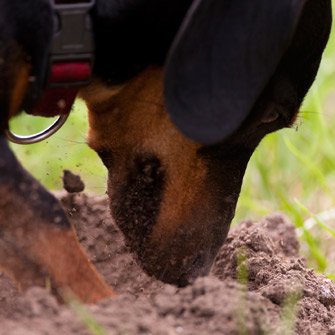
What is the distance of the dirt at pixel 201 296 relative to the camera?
2170mm

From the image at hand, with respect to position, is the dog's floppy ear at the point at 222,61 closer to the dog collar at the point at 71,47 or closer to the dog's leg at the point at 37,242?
the dog collar at the point at 71,47

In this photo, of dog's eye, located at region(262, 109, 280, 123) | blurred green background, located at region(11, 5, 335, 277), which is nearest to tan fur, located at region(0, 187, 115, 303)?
dog's eye, located at region(262, 109, 280, 123)

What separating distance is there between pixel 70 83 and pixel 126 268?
39.5 inches

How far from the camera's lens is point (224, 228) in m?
3.06

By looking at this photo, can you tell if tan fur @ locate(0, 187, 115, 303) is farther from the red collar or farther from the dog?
Result: the red collar

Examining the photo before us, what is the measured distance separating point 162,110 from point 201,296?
79cm

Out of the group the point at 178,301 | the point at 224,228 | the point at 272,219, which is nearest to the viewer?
the point at 178,301

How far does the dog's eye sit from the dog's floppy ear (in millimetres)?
394

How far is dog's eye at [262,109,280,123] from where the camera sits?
9.51ft

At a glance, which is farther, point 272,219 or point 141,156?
point 272,219

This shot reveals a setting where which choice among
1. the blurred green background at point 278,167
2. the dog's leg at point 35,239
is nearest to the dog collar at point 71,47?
the dog's leg at point 35,239

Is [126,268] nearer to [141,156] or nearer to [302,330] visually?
[141,156]

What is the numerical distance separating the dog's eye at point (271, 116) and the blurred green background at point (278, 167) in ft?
4.37

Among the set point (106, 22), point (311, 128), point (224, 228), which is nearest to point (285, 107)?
point (224, 228)
